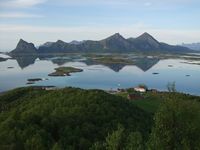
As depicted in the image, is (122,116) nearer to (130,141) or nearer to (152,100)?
(130,141)

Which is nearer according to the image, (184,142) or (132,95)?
(184,142)

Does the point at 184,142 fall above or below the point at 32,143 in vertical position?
above

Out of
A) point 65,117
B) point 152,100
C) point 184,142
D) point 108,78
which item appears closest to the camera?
point 184,142

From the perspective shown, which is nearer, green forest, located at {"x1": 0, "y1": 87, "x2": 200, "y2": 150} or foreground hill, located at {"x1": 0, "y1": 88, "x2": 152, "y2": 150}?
green forest, located at {"x1": 0, "y1": 87, "x2": 200, "y2": 150}

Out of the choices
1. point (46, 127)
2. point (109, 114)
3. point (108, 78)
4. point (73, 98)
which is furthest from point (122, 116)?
point (108, 78)

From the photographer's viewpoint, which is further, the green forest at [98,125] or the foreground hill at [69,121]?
the foreground hill at [69,121]
